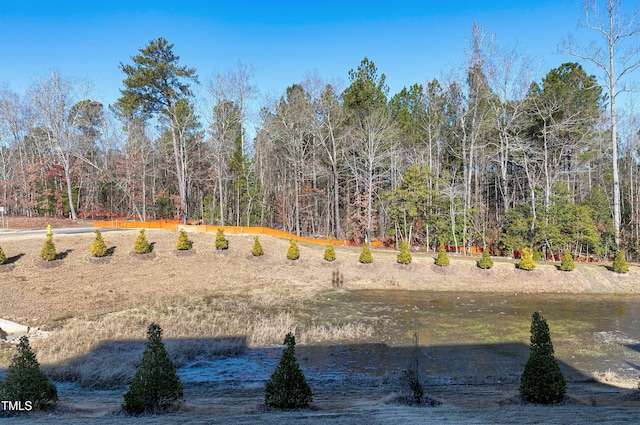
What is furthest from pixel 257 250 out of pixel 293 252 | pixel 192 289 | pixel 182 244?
pixel 192 289

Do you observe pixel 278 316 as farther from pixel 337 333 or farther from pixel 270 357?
pixel 270 357

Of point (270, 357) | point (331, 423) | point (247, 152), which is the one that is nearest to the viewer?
point (331, 423)

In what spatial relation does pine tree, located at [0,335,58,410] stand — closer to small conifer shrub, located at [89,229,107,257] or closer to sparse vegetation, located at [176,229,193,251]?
small conifer shrub, located at [89,229,107,257]

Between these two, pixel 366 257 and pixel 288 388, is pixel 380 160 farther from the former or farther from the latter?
pixel 288 388

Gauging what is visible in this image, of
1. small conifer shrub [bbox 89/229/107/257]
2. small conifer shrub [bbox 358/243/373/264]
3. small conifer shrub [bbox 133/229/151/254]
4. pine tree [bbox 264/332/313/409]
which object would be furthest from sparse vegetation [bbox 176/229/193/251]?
pine tree [bbox 264/332/313/409]

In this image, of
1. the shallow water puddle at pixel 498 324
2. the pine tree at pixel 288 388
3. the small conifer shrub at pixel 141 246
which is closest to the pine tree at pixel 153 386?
Answer: the pine tree at pixel 288 388

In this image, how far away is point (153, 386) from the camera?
648cm

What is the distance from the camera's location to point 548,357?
716cm

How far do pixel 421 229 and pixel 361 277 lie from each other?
39.5 ft

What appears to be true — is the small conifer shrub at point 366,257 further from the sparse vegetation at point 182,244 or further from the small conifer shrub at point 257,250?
the sparse vegetation at point 182,244

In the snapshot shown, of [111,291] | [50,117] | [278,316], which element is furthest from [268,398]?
[50,117]

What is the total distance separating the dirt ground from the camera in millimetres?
6289

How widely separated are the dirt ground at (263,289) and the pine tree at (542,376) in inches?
12.8

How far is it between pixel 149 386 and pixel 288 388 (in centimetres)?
A: 233
